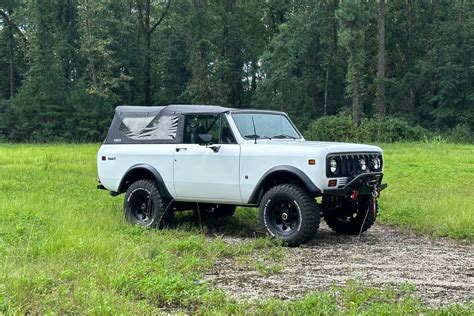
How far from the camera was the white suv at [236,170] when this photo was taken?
8.03m

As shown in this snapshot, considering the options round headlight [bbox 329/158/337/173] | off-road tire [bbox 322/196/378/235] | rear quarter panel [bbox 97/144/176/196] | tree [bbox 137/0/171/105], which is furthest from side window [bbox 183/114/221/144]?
tree [bbox 137/0/171/105]

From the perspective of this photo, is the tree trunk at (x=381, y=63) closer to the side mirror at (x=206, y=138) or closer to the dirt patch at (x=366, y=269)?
the dirt patch at (x=366, y=269)

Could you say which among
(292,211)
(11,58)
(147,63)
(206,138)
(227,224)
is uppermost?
(11,58)

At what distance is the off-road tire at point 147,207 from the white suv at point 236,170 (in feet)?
0.05

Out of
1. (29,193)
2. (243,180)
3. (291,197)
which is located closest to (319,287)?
(291,197)

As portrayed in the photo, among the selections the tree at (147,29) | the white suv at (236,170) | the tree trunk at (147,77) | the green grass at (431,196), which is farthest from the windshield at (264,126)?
the tree at (147,29)

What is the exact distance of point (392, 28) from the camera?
47750 mm

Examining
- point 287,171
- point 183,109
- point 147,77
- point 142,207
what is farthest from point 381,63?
point 287,171

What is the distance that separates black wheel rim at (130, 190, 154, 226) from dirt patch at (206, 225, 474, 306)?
160 centimetres

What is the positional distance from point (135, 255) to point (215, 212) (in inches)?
153

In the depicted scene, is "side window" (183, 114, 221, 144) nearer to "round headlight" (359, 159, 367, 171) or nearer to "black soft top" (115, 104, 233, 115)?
"black soft top" (115, 104, 233, 115)

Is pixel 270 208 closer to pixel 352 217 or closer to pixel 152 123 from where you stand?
pixel 352 217

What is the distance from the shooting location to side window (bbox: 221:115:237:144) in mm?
8854

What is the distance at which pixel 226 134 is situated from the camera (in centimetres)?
895
